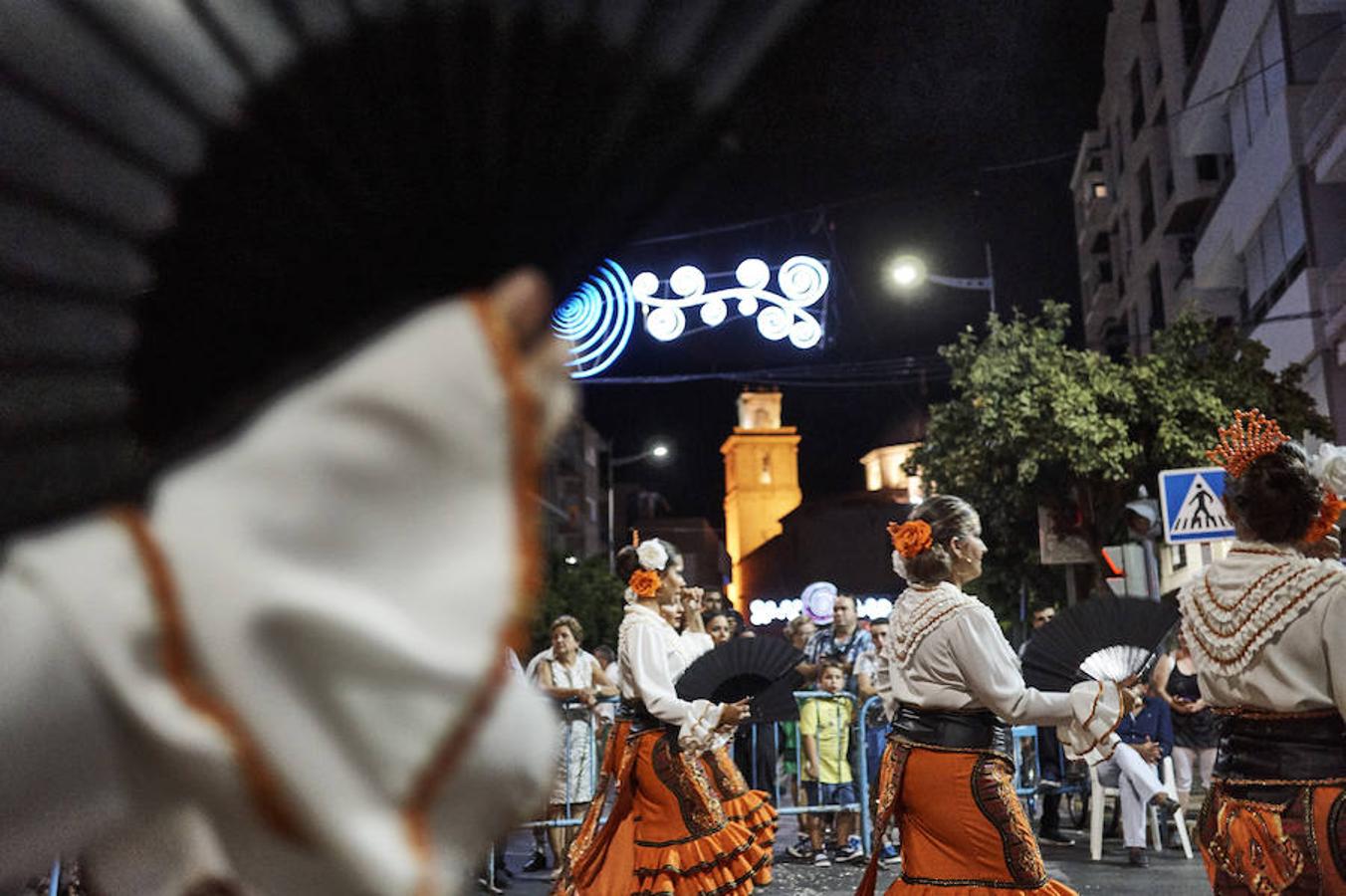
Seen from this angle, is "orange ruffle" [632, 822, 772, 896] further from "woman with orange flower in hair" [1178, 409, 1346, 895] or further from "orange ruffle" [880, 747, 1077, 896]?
"woman with orange flower in hair" [1178, 409, 1346, 895]

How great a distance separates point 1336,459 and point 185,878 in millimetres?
4118

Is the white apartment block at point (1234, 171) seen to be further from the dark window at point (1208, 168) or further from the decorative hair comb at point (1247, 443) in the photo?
the decorative hair comb at point (1247, 443)

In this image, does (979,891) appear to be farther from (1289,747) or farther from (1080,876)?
(1080,876)

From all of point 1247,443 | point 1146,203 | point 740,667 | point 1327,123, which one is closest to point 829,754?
point 740,667

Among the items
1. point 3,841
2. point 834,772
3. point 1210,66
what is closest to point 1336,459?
point 3,841

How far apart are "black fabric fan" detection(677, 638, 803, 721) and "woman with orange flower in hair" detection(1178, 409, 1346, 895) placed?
367cm

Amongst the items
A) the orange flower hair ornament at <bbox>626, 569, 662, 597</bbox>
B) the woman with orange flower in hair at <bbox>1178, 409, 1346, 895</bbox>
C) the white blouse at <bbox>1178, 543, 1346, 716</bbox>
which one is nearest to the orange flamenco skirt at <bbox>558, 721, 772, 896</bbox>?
the orange flower hair ornament at <bbox>626, 569, 662, 597</bbox>

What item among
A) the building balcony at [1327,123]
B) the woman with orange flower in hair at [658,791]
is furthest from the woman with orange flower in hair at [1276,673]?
the building balcony at [1327,123]

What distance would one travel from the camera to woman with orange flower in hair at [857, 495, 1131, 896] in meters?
4.61

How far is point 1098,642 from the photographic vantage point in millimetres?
5051

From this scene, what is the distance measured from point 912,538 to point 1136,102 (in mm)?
35023

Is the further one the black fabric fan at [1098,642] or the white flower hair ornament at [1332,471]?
the black fabric fan at [1098,642]

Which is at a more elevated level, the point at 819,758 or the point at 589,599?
the point at 589,599

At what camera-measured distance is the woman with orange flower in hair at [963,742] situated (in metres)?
4.61
